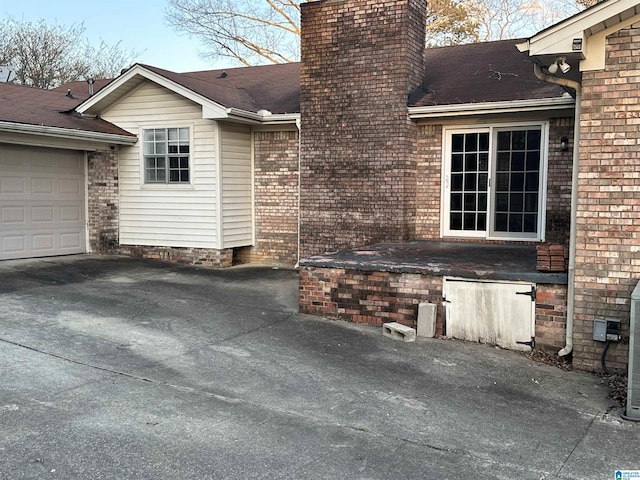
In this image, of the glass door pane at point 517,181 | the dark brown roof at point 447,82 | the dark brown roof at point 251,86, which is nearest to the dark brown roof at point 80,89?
the dark brown roof at point 251,86

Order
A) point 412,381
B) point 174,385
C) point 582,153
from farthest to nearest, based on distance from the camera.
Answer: point 582,153 < point 412,381 < point 174,385

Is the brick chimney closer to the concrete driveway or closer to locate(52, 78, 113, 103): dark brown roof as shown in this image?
the concrete driveway

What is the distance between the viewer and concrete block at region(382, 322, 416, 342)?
6910mm

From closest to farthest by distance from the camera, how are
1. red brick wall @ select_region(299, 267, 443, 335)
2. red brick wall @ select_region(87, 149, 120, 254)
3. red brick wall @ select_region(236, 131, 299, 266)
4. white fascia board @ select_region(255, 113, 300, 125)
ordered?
1. red brick wall @ select_region(299, 267, 443, 335)
2. white fascia board @ select_region(255, 113, 300, 125)
3. red brick wall @ select_region(236, 131, 299, 266)
4. red brick wall @ select_region(87, 149, 120, 254)

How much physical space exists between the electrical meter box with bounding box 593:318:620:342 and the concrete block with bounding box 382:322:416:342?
6.40ft

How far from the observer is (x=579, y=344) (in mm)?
6070

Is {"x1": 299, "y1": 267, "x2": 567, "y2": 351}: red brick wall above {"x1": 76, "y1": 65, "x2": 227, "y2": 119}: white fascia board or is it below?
below

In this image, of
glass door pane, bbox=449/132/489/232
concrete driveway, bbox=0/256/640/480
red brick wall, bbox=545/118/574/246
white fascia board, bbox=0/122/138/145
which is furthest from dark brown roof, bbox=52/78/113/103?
red brick wall, bbox=545/118/574/246

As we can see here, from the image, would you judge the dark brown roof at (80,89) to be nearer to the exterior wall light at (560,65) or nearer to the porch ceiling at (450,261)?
the porch ceiling at (450,261)

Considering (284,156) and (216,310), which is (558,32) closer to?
(216,310)

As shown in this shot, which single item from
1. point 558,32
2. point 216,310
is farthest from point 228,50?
point 558,32

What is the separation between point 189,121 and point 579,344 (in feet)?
27.3

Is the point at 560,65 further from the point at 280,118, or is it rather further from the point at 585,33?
the point at 280,118

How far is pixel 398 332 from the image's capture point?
6.99 m
